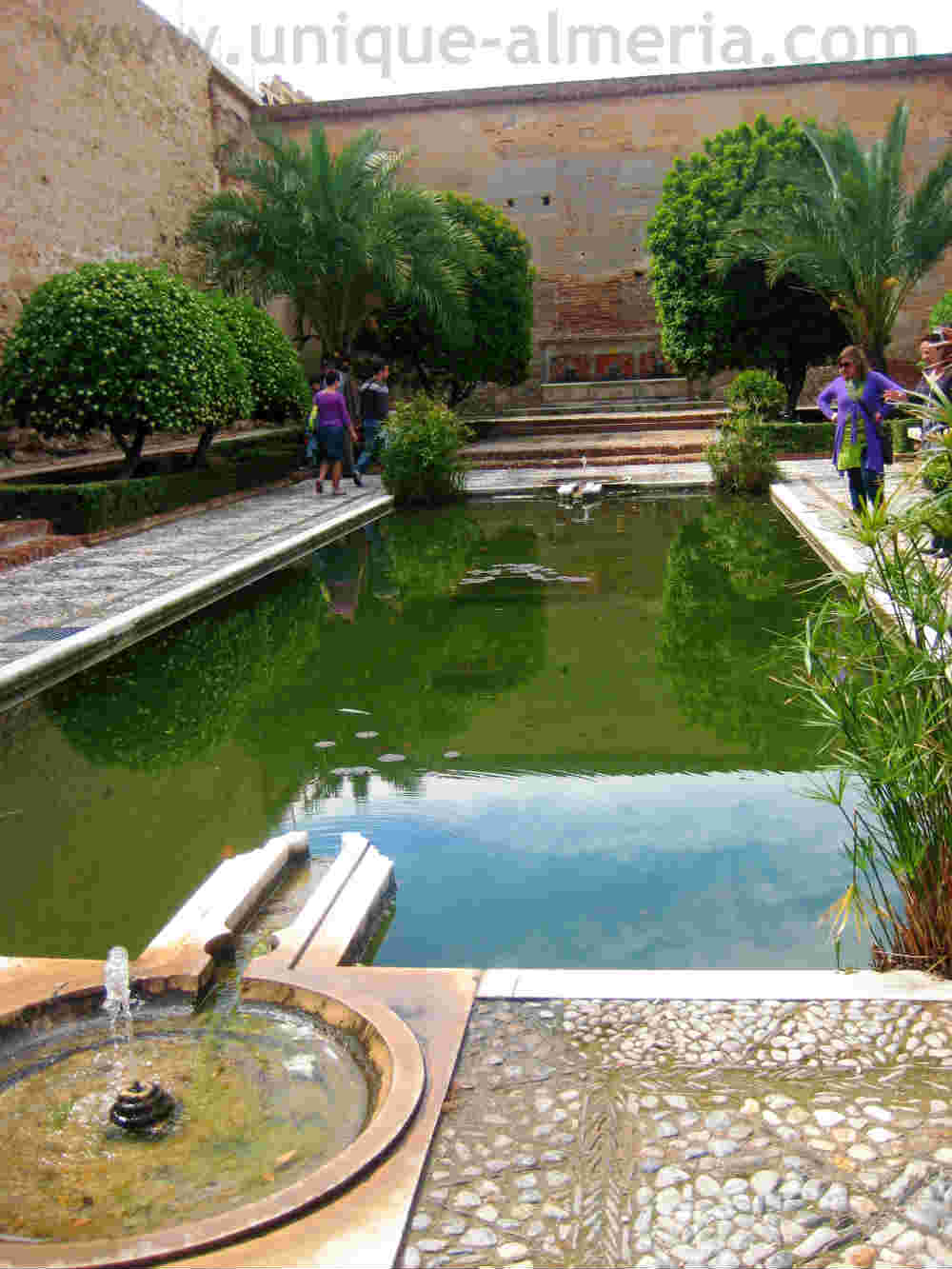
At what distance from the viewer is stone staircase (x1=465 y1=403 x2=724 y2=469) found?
17.6m

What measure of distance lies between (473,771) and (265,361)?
11.0 meters

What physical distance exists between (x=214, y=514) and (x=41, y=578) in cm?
426

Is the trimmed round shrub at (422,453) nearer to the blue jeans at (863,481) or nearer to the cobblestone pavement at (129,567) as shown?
the cobblestone pavement at (129,567)

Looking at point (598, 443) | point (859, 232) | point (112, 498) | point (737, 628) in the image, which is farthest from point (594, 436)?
point (737, 628)

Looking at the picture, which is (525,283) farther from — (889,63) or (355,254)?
(889,63)

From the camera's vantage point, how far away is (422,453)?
1334 cm

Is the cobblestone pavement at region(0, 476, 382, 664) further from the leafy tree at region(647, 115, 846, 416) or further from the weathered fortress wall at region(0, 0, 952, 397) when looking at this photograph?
the weathered fortress wall at region(0, 0, 952, 397)

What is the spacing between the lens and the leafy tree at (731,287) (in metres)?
17.8

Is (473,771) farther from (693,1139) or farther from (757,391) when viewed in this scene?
(757,391)

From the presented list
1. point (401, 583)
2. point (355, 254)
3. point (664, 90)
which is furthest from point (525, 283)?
point (401, 583)

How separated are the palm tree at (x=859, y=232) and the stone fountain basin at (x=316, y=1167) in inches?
579

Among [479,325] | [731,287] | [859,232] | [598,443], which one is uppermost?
[859,232]

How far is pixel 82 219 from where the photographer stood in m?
17.0

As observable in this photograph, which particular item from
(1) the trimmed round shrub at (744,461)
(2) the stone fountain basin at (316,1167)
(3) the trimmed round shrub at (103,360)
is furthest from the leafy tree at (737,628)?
(3) the trimmed round shrub at (103,360)
